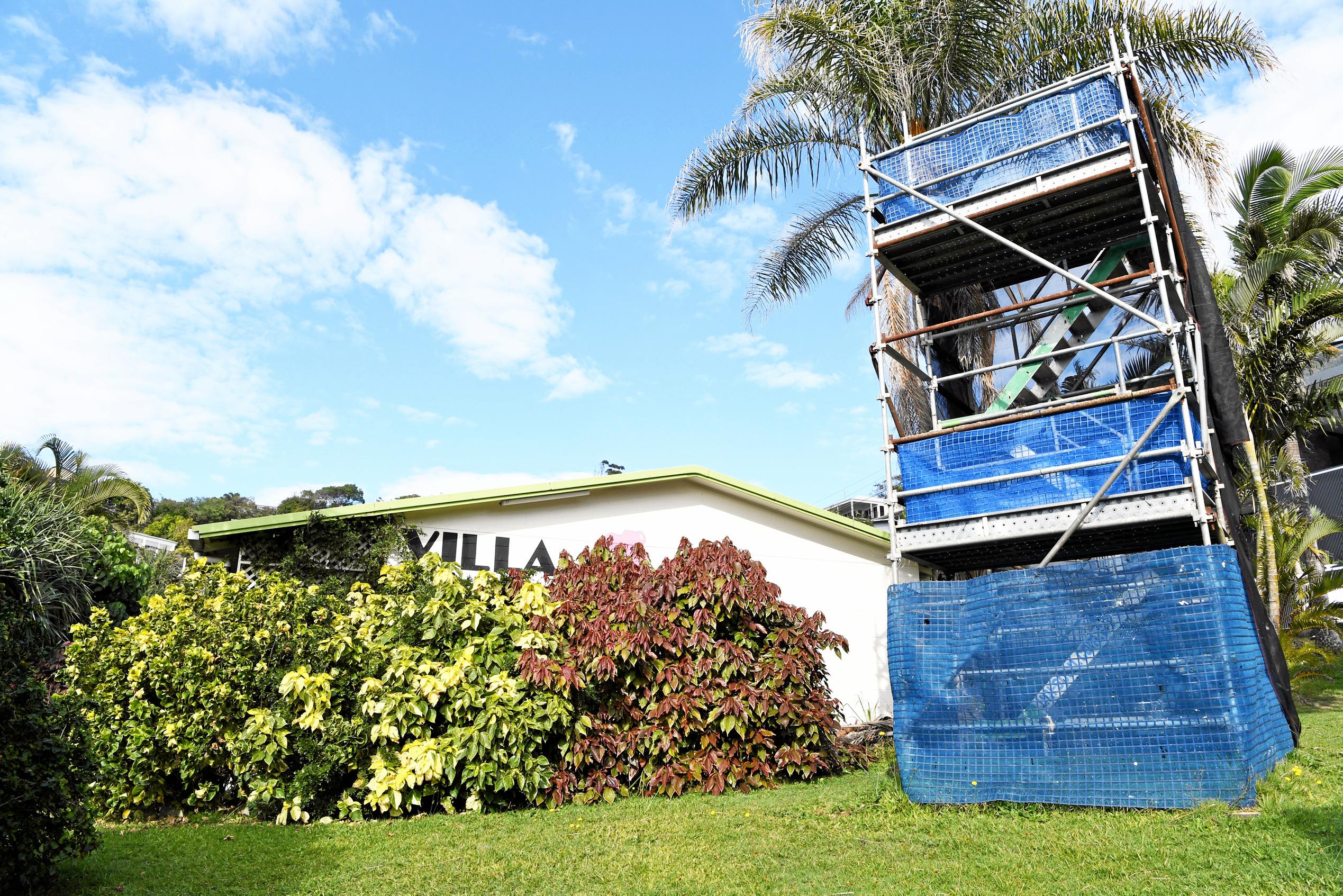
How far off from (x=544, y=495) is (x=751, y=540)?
2985 mm

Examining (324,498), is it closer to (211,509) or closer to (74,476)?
(211,509)

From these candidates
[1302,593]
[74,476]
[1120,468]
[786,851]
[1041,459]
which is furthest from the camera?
[74,476]

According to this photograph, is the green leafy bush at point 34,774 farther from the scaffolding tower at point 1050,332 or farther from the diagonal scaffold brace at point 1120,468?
the diagonal scaffold brace at point 1120,468

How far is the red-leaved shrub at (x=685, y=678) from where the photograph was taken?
7.97 m

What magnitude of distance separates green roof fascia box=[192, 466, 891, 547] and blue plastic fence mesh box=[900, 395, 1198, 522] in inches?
113

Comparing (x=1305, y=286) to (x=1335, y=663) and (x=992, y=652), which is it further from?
(x=992, y=652)

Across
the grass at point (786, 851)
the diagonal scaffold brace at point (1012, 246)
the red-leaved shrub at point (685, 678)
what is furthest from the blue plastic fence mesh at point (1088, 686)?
the diagonal scaffold brace at point (1012, 246)

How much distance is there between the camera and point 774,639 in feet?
28.1


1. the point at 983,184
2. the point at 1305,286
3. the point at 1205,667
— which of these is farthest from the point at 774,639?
the point at 1305,286

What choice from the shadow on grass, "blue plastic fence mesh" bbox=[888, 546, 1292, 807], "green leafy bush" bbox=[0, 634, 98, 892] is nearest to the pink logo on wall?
the shadow on grass

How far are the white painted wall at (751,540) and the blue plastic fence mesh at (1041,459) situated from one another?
4516 mm

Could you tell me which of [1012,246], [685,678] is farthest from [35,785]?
[1012,246]

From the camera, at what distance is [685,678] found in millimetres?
8188

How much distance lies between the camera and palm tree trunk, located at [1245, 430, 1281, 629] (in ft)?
38.5
